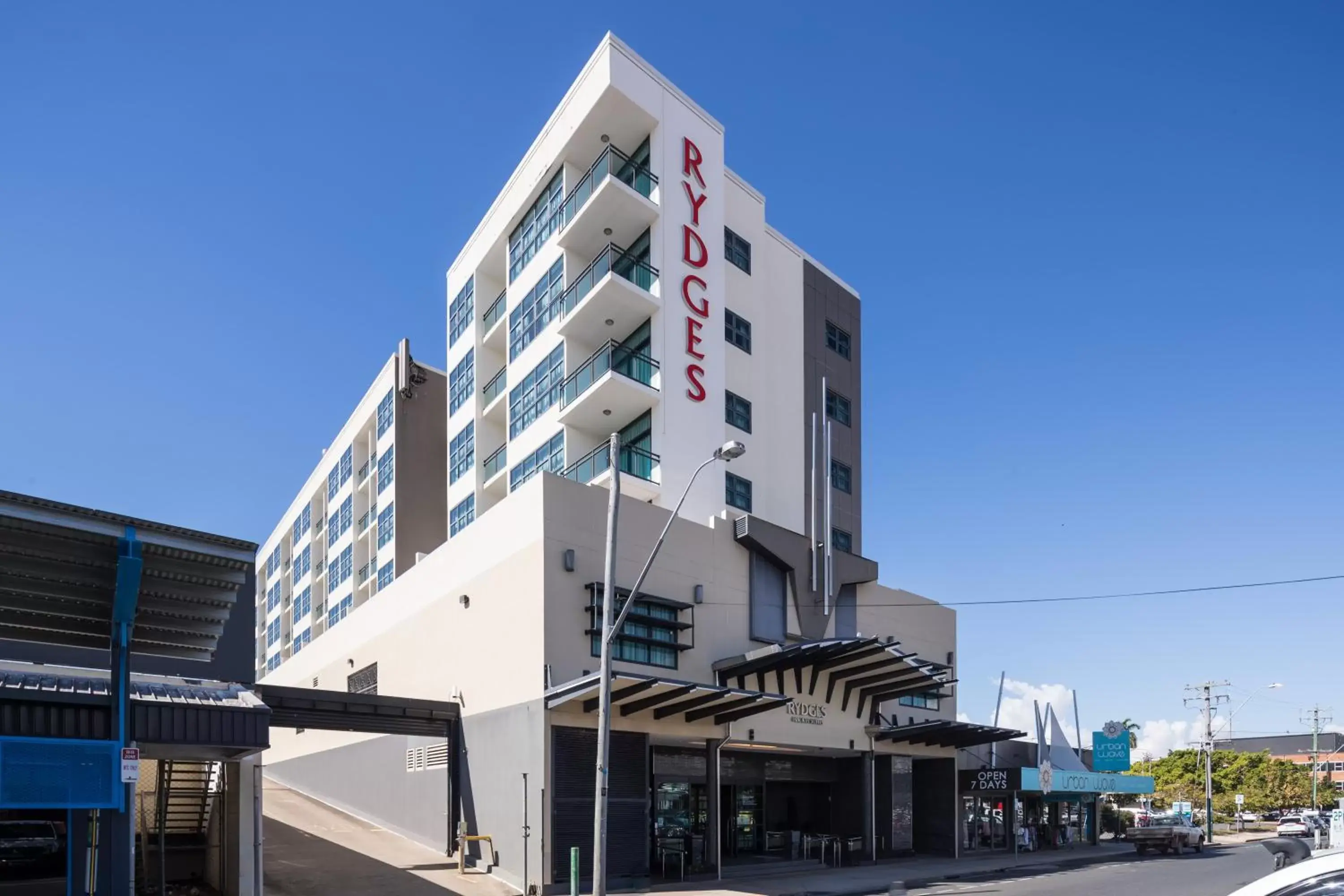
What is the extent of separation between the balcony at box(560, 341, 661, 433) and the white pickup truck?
26637 millimetres

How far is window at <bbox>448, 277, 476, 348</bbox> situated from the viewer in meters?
46.2

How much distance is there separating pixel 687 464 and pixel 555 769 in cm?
1103

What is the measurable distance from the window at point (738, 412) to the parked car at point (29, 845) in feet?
→ 72.3

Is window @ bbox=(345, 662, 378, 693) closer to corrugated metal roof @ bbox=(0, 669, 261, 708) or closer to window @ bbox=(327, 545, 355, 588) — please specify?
window @ bbox=(327, 545, 355, 588)

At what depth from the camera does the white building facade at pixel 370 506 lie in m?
51.0

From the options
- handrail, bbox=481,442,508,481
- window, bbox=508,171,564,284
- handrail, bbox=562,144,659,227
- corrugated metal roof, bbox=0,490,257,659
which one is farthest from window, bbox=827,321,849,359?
corrugated metal roof, bbox=0,490,257,659

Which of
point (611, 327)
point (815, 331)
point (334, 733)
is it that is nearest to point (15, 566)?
point (611, 327)

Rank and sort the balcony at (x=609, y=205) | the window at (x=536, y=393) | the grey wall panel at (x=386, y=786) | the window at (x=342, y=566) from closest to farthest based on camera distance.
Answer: the grey wall panel at (x=386, y=786) < the balcony at (x=609, y=205) < the window at (x=536, y=393) < the window at (x=342, y=566)

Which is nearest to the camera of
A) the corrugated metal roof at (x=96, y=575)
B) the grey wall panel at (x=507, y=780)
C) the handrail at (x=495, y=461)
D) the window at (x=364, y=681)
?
the corrugated metal roof at (x=96, y=575)

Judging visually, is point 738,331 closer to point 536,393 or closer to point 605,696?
point 536,393

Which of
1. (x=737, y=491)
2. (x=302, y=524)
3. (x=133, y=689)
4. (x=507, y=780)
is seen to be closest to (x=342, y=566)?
(x=302, y=524)

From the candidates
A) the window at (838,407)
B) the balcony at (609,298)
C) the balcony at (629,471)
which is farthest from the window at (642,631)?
the window at (838,407)

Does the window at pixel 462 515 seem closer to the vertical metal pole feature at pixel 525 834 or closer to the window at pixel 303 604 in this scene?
the vertical metal pole feature at pixel 525 834

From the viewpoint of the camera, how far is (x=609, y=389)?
32.8m
